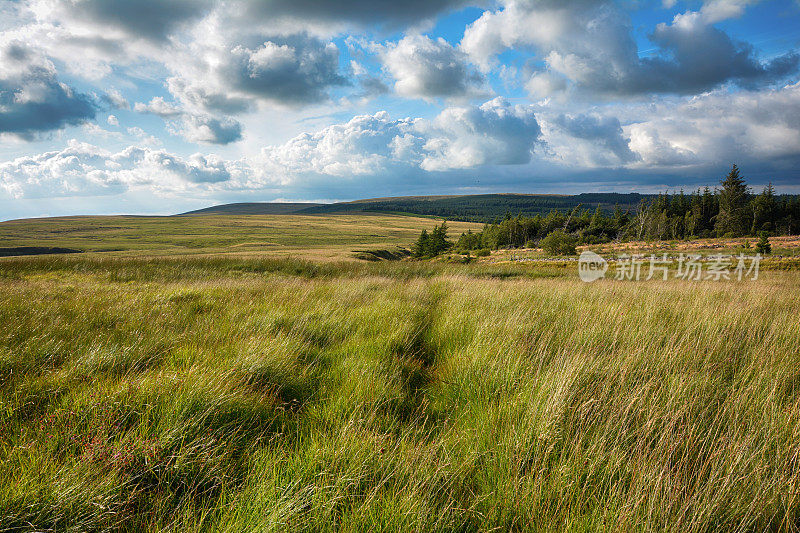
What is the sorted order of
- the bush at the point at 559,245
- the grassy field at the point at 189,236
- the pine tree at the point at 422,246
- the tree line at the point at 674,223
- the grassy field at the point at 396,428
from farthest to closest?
the grassy field at the point at 189,236 → the tree line at the point at 674,223 → the pine tree at the point at 422,246 → the bush at the point at 559,245 → the grassy field at the point at 396,428

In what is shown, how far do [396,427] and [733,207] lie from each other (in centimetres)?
10984

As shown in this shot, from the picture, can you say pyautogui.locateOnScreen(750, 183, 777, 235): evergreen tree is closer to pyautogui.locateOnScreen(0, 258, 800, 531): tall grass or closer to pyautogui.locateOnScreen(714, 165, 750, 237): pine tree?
pyautogui.locateOnScreen(714, 165, 750, 237): pine tree

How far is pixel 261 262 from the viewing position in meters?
19.6

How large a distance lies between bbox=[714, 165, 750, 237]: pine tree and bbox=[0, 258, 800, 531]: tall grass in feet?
319

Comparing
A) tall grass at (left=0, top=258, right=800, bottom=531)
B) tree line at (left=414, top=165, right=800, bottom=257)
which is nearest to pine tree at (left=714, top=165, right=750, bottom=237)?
tree line at (left=414, top=165, right=800, bottom=257)

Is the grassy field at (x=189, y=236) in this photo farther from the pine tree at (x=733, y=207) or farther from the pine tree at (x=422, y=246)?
the pine tree at (x=733, y=207)

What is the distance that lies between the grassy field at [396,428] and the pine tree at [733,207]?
97.3 metres

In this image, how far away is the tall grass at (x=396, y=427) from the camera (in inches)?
64.6

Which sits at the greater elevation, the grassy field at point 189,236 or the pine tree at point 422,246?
the grassy field at point 189,236

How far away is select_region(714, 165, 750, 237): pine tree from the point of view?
251 ft

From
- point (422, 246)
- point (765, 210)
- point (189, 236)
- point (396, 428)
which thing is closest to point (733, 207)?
point (765, 210)

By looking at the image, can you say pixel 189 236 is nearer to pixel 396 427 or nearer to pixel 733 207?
pixel 396 427

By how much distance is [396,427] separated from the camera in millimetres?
2414

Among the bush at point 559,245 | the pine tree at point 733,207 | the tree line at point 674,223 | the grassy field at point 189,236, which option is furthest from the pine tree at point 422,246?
the pine tree at point 733,207
